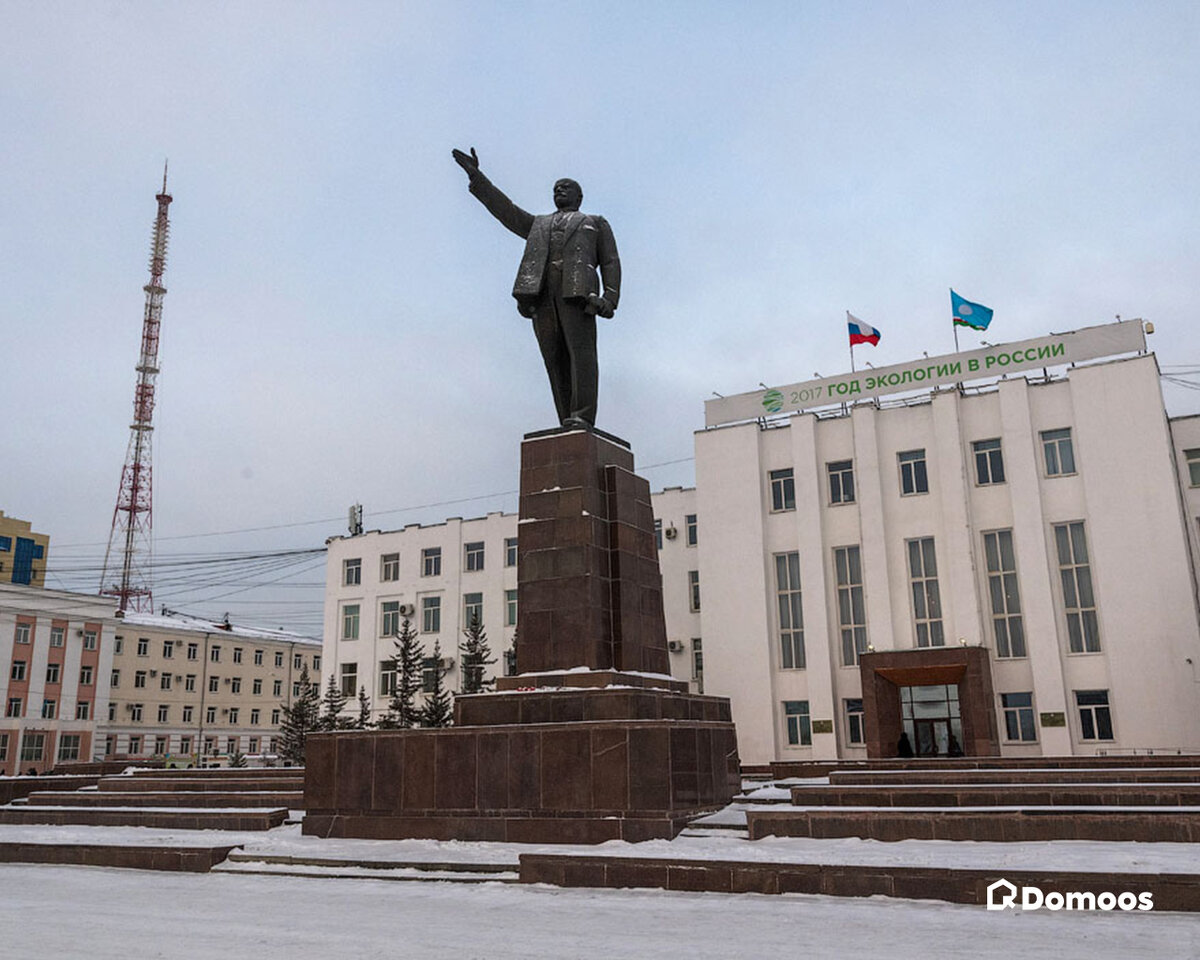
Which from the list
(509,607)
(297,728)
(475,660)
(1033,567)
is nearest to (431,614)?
(509,607)

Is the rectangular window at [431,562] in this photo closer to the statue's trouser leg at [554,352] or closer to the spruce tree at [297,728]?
the spruce tree at [297,728]

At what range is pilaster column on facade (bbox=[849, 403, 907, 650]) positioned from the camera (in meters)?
22.4

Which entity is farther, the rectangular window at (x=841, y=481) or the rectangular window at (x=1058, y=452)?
the rectangular window at (x=841, y=481)

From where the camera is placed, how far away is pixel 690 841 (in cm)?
696

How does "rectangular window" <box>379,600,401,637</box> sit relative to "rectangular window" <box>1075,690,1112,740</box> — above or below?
above

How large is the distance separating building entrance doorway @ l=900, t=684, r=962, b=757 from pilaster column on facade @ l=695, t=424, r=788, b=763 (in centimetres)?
315

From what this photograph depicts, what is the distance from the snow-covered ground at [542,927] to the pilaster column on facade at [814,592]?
17.8m

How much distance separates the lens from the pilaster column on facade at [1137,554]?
19562mm

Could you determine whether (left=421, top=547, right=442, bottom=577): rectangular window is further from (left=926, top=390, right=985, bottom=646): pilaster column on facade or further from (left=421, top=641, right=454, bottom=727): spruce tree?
(left=926, top=390, right=985, bottom=646): pilaster column on facade

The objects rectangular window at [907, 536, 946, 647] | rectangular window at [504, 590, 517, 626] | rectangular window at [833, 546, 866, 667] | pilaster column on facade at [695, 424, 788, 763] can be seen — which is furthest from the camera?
rectangular window at [504, 590, 517, 626]

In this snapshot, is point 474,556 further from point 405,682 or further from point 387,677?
point 387,677

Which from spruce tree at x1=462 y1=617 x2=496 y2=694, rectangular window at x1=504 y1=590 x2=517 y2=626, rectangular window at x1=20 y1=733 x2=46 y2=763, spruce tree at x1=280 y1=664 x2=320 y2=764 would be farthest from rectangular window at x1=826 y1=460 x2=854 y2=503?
rectangular window at x1=20 y1=733 x2=46 y2=763

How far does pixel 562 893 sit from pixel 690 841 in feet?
4.95

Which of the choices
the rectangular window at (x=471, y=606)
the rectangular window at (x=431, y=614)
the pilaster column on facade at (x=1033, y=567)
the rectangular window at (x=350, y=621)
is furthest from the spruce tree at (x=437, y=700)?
the pilaster column on facade at (x=1033, y=567)
